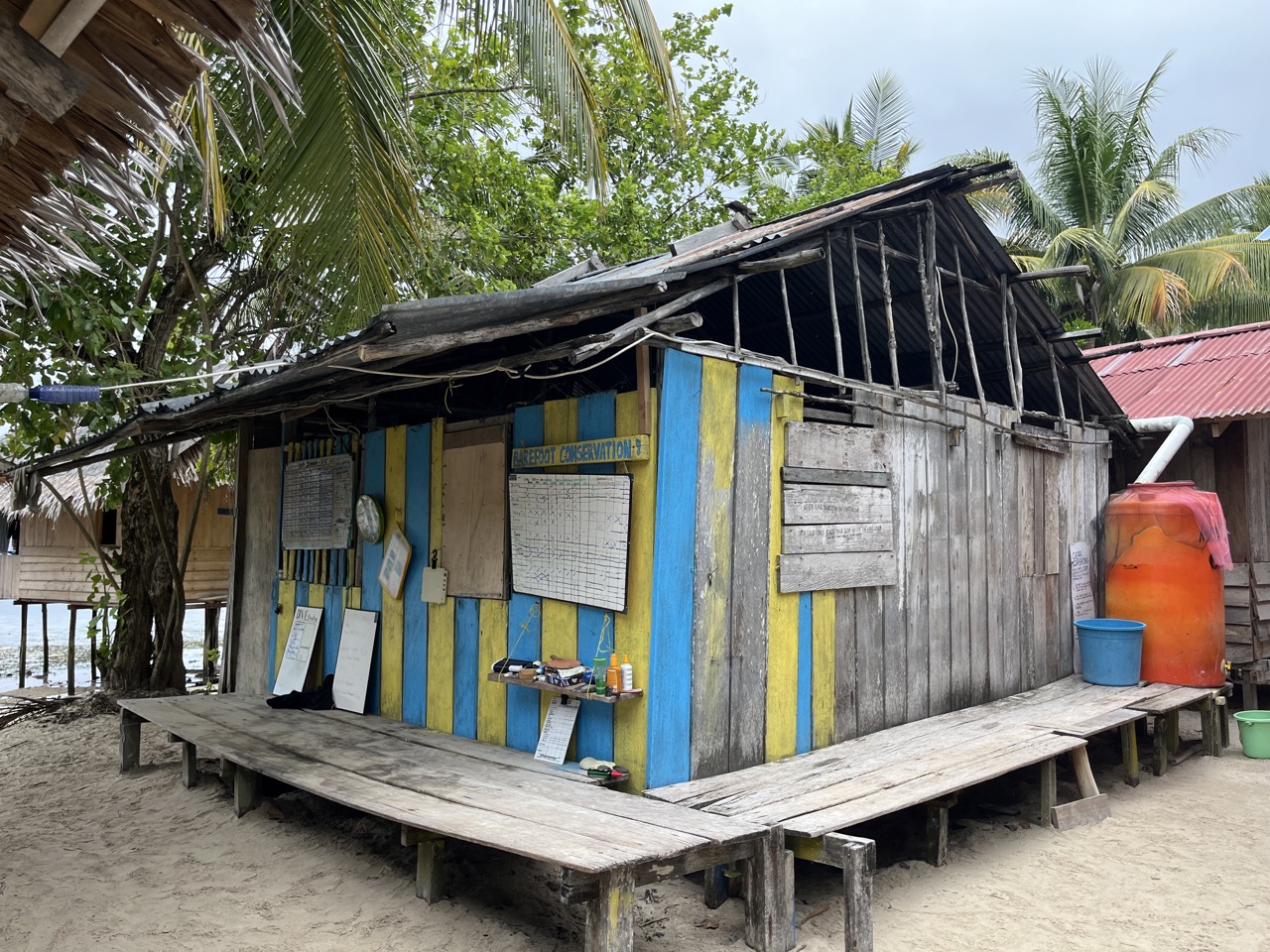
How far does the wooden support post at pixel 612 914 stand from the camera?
10.8ft

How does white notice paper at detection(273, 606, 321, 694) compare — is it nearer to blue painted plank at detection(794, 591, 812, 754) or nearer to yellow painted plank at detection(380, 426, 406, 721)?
yellow painted plank at detection(380, 426, 406, 721)

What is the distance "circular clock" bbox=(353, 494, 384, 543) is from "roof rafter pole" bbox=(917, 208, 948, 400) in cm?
381

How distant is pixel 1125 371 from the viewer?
1066 centimetres

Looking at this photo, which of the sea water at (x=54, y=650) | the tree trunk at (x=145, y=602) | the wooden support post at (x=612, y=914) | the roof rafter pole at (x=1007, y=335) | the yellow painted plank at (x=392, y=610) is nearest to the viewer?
the wooden support post at (x=612, y=914)

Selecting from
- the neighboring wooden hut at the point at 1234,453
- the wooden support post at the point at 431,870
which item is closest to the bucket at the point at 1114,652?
the neighboring wooden hut at the point at 1234,453

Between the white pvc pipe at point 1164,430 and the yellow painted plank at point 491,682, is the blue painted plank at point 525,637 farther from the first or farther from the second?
→ the white pvc pipe at point 1164,430

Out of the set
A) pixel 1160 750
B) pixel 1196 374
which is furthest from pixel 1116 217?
pixel 1160 750

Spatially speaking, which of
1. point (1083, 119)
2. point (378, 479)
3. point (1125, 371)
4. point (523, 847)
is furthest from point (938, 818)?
point (1083, 119)

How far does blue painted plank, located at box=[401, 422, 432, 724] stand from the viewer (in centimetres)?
584

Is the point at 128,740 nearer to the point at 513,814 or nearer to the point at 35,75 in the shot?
the point at 513,814

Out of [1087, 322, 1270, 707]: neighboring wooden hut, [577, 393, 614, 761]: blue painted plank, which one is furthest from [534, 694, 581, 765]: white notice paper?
[1087, 322, 1270, 707]: neighboring wooden hut

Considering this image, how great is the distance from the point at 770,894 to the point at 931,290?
13.2 ft

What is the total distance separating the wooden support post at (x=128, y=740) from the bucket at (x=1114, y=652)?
7.12 meters

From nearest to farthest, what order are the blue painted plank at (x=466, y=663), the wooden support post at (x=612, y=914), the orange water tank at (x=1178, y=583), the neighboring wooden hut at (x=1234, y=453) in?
the wooden support post at (x=612, y=914)
the blue painted plank at (x=466, y=663)
the orange water tank at (x=1178, y=583)
the neighboring wooden hut at (x=1234, y=453)
